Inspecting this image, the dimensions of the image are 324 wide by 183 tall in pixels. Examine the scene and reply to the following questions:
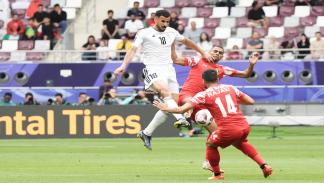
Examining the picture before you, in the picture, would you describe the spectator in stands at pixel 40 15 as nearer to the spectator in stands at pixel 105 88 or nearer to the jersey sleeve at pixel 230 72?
the spectator in stands at pixel 105 88

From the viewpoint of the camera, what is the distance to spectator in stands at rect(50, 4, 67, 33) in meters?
34.4

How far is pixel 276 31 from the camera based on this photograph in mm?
32656

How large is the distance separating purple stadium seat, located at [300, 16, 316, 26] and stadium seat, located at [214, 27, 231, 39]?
7.48 ft

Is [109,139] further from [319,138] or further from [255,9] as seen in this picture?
[255,9]

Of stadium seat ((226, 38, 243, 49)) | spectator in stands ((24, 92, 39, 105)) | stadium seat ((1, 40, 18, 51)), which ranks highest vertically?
stadium seat ((226, 38, 243, 49))

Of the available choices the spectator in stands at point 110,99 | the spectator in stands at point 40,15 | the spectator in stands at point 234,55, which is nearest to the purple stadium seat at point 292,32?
the spectator in stands at point 234,55

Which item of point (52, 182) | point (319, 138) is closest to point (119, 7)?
point (319, 138)

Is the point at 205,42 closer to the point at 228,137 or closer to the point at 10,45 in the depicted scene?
the point at 10,45

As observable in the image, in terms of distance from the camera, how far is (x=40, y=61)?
32281mm

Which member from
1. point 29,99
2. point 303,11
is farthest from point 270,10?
point 29,99

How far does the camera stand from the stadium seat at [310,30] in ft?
106

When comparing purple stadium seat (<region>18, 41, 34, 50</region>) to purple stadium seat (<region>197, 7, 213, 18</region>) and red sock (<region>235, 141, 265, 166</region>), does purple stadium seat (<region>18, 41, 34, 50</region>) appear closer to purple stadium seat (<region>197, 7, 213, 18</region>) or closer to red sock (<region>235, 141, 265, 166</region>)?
purple stadium seat (<region>197, 7, 213, 18</region>)

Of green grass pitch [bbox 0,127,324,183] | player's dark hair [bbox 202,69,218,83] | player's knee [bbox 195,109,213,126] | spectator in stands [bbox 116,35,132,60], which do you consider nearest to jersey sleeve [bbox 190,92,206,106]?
player's dark hair [bbox 202,69,218,83]

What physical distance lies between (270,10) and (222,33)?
1751 mm
